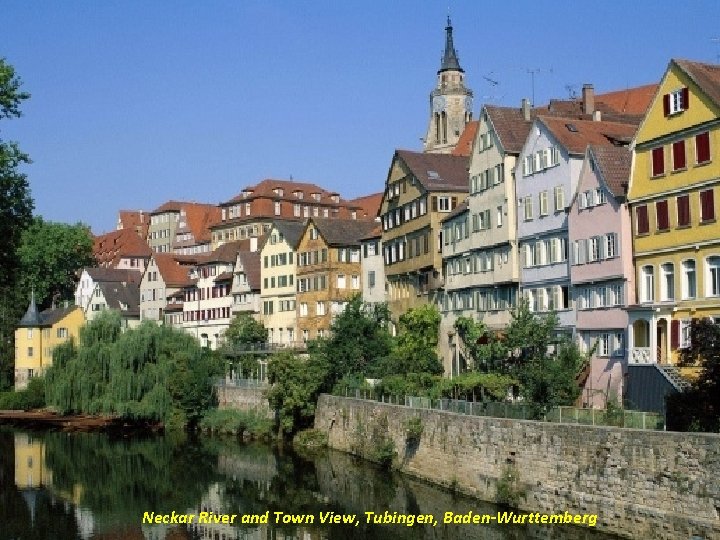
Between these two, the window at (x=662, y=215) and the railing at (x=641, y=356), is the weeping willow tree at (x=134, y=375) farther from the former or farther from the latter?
the window at (x=662, y=215)

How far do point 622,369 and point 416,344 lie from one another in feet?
57.1

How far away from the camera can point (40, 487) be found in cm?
4409

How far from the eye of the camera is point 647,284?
131 ft

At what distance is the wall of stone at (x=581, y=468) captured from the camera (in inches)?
990

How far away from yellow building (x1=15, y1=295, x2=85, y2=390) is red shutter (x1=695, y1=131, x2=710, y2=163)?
228ft

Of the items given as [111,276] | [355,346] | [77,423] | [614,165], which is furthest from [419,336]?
[111,276]

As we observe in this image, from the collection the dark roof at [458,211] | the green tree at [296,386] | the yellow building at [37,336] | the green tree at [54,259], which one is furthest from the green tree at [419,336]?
the green tree at [54,259]

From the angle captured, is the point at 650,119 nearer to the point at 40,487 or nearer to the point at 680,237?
the point at 680,237

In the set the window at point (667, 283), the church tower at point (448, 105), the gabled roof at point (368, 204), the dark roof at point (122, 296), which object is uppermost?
the church tower at point (448, 105)

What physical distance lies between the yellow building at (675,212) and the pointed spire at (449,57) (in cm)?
8737

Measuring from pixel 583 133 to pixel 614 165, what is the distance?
4.92 metres

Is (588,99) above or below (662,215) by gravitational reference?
above

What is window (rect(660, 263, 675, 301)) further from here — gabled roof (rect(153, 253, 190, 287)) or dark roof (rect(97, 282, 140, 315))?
dark roof (rect(97, 282, 140, 315))

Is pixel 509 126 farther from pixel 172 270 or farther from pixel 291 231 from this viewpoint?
pixel 172 270
